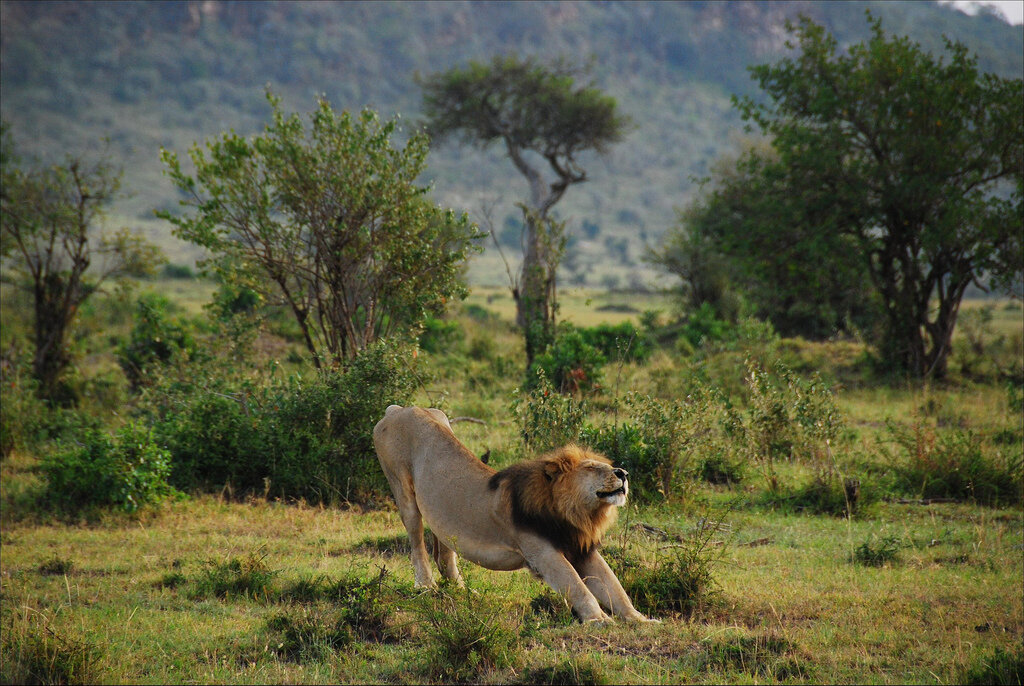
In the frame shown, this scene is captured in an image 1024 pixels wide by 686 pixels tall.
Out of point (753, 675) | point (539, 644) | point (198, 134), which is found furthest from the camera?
point (198, 134)

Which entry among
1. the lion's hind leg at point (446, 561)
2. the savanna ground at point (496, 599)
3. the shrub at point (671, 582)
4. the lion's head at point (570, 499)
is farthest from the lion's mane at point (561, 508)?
the lion's hind leg at point (446, 561)

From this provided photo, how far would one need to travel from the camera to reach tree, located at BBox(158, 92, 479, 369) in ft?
38.1

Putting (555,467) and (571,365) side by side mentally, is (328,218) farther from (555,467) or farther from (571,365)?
(555,467)

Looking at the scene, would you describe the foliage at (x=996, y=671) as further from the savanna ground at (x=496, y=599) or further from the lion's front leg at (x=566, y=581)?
the lion's front leg at (x=566, y=581)

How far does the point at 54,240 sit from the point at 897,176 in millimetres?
17154

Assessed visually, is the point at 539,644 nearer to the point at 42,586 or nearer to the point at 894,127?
the point at 42,586

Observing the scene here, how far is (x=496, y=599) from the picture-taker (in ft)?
17.6

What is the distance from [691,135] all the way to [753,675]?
19389 centimetres

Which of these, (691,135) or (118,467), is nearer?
(118,467)

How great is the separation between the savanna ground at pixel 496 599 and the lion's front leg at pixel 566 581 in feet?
0.52

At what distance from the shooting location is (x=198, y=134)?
14925cm

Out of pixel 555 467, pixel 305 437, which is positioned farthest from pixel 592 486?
pixel 305 437

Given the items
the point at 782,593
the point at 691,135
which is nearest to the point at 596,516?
the point at 782,593

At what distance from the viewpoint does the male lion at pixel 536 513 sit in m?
5.29
